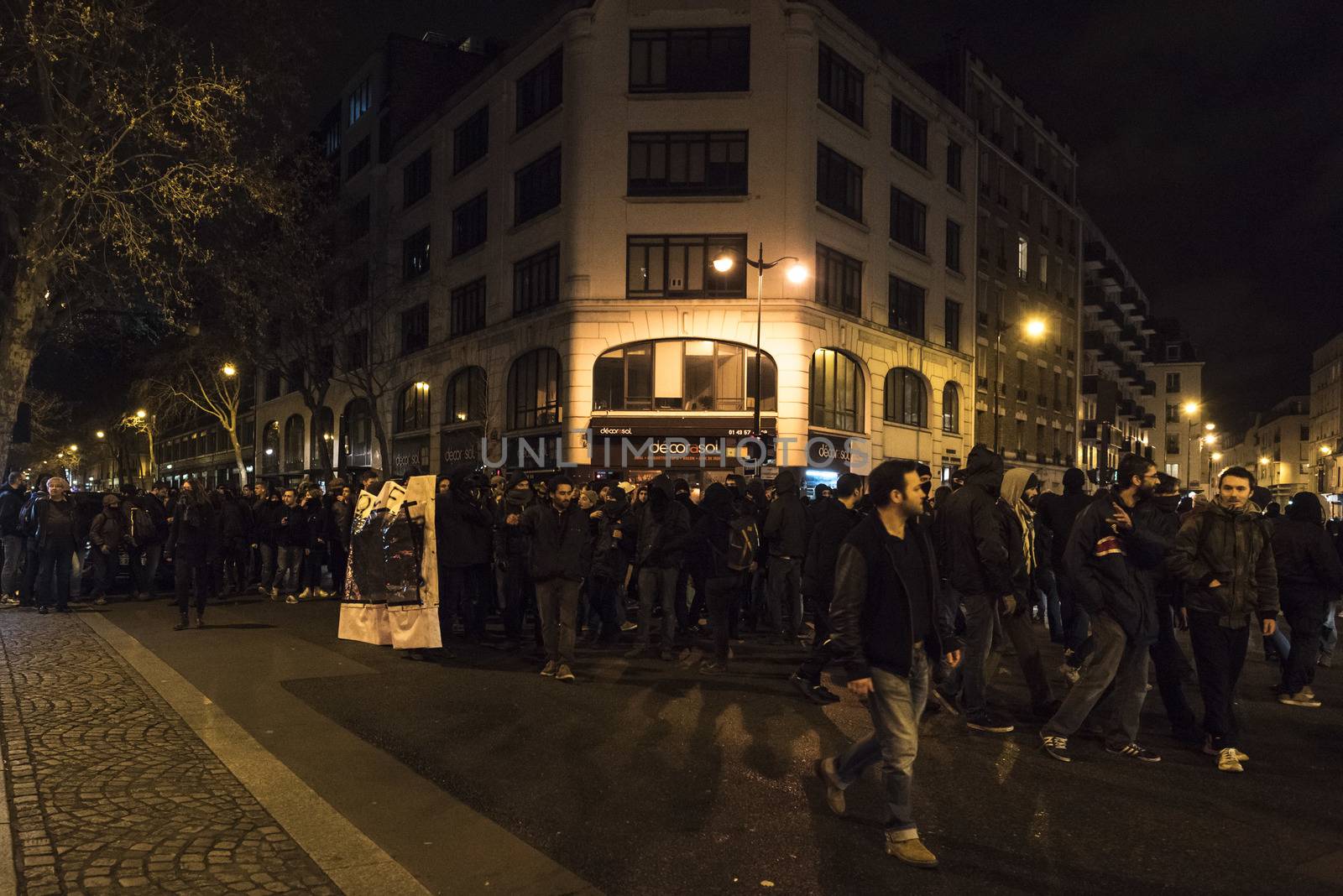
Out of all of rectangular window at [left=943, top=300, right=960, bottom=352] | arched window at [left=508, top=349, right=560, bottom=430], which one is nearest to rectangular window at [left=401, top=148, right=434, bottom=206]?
arched window at [left=508, top=349, right=560, bottom=430]

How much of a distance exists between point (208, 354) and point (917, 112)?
27.5 metres

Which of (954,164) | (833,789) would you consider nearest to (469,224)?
(954,164)

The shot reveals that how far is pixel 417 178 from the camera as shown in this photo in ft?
118

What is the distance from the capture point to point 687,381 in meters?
26.6

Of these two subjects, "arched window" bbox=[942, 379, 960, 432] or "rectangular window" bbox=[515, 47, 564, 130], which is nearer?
"rectangular window" bbox=[515, 47, 564, 130]

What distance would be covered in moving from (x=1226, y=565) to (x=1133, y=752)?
1.33 meters

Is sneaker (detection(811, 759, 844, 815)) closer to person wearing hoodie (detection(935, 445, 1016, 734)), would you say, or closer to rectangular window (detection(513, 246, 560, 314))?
person wearing hoodie (detection(935, 445, 1016, 734))

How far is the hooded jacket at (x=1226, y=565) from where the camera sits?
19.8 feet

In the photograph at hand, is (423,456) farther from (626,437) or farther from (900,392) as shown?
(900,392)

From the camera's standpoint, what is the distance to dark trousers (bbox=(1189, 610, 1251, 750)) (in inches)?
237

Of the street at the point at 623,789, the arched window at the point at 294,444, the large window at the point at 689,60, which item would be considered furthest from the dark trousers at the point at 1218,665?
the arched window at the point at 294,444

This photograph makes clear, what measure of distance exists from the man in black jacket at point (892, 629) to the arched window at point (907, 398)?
2601cm

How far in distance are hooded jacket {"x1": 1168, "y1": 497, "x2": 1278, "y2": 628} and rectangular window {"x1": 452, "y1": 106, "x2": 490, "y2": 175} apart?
2834 cm

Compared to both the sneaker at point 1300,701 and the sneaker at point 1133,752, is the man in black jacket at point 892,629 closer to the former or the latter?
the sneaker at point 1133,752
